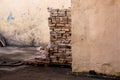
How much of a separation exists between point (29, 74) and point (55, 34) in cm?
131

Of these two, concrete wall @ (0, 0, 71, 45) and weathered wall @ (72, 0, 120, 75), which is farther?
concrete wall @ (0, 0, 71, 45)

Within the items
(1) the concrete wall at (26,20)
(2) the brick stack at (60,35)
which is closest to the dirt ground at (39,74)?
(2) the brick stack at (60,35)

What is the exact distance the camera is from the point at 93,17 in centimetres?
612

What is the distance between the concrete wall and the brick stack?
9.44ft

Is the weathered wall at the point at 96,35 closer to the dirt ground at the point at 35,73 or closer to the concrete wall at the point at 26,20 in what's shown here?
the dirt ground at the point at 35,73

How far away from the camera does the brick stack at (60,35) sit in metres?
7.07

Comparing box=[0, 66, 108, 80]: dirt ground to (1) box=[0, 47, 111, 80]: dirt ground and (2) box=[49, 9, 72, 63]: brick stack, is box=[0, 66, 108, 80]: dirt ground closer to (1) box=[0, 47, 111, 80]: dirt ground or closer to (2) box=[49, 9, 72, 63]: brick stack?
(1) box=[0, 47, 111, 80]: dirt ground

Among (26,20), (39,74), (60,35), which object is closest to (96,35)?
(60,35)

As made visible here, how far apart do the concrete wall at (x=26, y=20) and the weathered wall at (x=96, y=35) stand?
12.5 ft

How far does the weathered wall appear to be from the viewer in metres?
5.99

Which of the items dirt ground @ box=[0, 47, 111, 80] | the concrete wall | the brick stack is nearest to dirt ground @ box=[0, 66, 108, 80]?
dirt ground @ box=[0, 47, 111, 80]

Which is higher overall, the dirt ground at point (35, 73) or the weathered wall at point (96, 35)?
the weathered wall at point (96, 35)

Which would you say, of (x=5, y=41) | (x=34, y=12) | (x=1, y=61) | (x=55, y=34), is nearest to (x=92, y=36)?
(x=55, y=34)

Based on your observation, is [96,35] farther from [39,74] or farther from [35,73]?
[35,73]
